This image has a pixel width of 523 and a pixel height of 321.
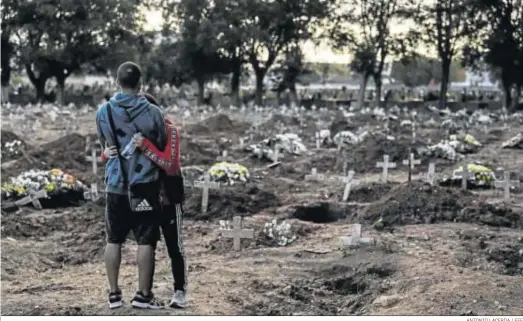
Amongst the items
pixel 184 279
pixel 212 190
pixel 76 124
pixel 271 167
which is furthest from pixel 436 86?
pixel 184 279

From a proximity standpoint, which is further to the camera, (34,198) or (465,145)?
(465,145)

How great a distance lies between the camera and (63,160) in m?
18.2

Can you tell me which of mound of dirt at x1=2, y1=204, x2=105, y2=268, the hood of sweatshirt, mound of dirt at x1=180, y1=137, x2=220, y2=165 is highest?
the hood of sweatshirt

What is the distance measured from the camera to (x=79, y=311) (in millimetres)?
6234

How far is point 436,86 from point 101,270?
93320mm

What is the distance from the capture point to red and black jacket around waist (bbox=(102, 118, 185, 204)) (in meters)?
5.86

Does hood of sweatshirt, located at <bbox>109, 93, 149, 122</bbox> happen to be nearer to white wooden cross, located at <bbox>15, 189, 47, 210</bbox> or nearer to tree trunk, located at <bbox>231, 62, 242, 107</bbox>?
white wooden cross, located at <bbox>15, 189, 47, 210</bbox>

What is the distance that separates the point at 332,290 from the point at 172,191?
8.44ft

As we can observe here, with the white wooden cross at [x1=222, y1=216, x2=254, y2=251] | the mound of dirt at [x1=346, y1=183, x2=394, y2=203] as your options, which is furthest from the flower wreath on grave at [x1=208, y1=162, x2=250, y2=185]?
the white wooden cross at [x1=222, y1=216, x2=254, y2=251]

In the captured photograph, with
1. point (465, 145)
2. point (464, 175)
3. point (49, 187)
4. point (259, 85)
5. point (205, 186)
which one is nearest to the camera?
point (205, 186)

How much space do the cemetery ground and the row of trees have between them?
35879 millimetres

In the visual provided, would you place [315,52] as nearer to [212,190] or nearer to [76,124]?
[76,124]

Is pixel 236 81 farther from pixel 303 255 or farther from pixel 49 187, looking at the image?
pixel 303 255

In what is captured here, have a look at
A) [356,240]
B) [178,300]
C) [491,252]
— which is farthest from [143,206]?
[491,252]
